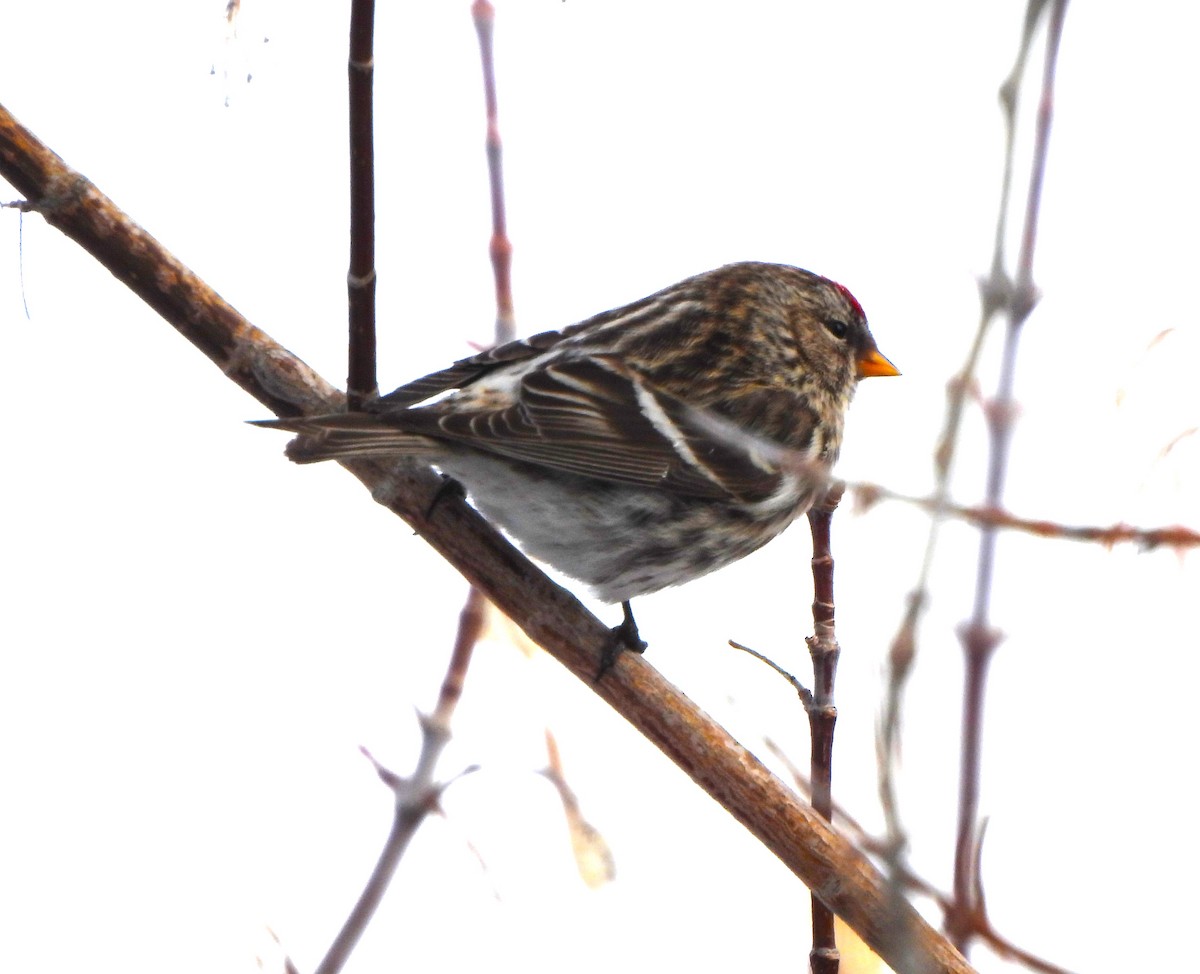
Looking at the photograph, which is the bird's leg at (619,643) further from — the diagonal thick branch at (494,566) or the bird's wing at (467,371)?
the bird's wing at (467,371)

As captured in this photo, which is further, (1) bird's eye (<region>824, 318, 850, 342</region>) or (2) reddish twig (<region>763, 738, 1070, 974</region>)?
(1) bird's eye (<region>824, 318, 850, 342</region>)

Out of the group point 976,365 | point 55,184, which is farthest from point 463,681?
point 976,365

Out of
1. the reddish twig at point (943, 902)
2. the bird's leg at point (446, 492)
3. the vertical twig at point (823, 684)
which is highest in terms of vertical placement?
the bird's leg at point (446, 492)

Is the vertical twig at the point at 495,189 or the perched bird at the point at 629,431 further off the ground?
the perched bird at the point at 629,431

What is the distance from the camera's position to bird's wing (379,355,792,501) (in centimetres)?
287

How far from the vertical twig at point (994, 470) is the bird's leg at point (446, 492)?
5.83 ft

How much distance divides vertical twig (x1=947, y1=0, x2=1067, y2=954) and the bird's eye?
2950 millimetres

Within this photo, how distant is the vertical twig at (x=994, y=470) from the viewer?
3.07 ft

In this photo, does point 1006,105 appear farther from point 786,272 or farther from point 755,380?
point 786,272

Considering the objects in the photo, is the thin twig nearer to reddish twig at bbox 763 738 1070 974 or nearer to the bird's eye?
reddish twig at bbox 763 738 1070 974

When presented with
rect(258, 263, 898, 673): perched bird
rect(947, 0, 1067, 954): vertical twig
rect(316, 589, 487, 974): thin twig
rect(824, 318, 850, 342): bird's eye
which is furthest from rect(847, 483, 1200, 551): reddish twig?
rect(824, 318, 850, 342): bird's eye

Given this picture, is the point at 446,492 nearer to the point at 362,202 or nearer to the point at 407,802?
the point at 362,202

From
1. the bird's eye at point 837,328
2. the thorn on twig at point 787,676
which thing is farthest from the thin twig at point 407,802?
the bird's eye at point 837,328

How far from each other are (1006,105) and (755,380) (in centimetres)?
269
